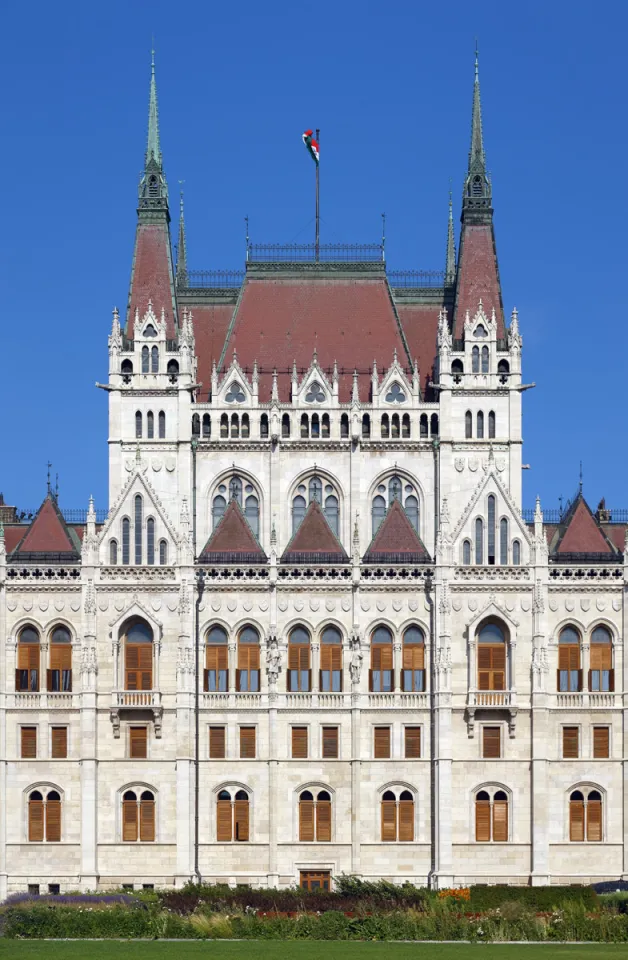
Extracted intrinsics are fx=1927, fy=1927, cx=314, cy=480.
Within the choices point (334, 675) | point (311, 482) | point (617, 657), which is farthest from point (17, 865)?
point (617, 657)

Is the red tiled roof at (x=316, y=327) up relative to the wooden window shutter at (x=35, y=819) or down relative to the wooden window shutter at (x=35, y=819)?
up

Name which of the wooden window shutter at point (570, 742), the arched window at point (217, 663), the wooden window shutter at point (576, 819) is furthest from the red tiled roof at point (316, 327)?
the wooden window shutter at point (576, 819)

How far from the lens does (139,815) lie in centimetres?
9888

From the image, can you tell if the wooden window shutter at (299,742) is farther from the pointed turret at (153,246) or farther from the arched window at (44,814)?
the pointed turret at (153,246)

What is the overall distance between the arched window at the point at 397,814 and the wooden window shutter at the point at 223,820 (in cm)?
792

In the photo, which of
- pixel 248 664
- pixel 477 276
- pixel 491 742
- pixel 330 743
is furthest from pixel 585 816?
pixel 477 276

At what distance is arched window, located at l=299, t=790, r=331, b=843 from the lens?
326ft

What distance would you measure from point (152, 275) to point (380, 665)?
26.5 metres

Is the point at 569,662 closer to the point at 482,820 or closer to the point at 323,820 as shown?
the point at 482,820

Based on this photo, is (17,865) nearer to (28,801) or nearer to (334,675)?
(28,801)

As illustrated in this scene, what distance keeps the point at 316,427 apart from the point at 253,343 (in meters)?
6.57

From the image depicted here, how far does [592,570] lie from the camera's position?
101 meters

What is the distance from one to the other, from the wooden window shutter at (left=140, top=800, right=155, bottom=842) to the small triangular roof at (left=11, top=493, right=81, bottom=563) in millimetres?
13278

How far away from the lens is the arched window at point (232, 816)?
9906 centimetres
